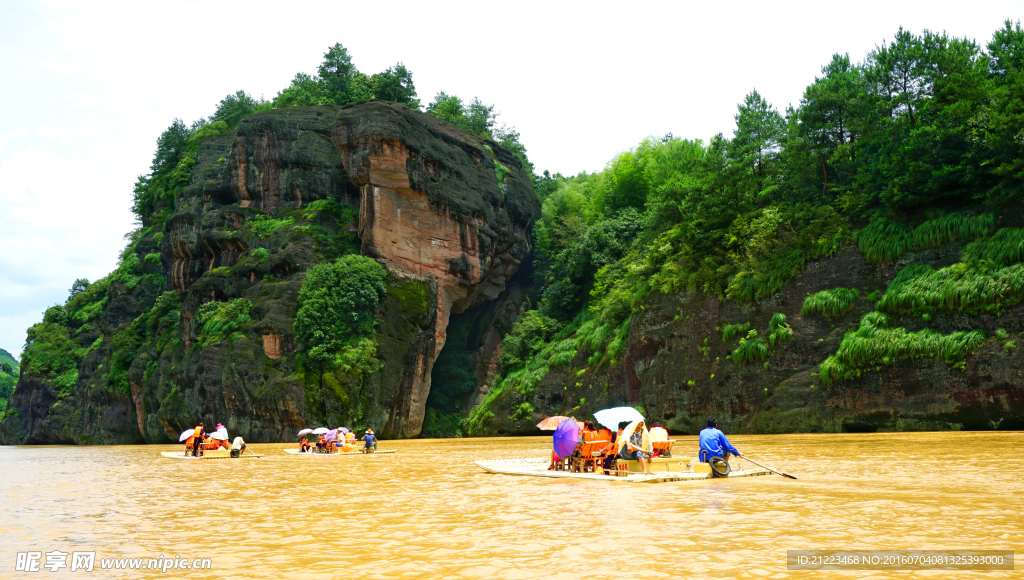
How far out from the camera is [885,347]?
83.3 feet

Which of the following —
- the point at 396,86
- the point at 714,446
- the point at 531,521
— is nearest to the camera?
the point at 531,521

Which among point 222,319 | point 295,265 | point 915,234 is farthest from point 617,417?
point 222,319

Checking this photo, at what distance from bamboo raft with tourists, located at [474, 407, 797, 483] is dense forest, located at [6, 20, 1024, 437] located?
50.6 ft

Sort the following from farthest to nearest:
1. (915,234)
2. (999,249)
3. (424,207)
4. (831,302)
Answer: (424,207), (831,302), (915,234), (999,249)

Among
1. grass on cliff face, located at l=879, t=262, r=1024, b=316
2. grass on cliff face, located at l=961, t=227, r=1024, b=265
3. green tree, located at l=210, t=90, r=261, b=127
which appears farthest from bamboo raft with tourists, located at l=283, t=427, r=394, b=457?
green tree, located at l=210, t=90, r=261, b=127

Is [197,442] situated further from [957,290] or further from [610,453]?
[957,290]

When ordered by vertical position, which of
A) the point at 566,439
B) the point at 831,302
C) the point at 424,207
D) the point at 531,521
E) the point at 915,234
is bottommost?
the point at 531,521

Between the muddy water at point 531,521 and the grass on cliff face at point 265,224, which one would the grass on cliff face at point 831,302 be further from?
the grass on cliff face at point 265,224

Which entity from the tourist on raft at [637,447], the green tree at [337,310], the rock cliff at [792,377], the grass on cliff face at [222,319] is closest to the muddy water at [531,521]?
the tourist on raft at [637,447]

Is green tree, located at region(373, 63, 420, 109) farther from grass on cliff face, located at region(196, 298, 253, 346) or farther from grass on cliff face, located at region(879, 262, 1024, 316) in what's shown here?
grass on cliff face, located at region(879, 262, 1024, 316)

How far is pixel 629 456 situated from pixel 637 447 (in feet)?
1.37

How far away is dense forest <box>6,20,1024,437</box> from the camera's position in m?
25.7

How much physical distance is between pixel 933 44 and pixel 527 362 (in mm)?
27289

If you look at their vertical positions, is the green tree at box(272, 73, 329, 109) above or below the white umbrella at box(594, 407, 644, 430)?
above
